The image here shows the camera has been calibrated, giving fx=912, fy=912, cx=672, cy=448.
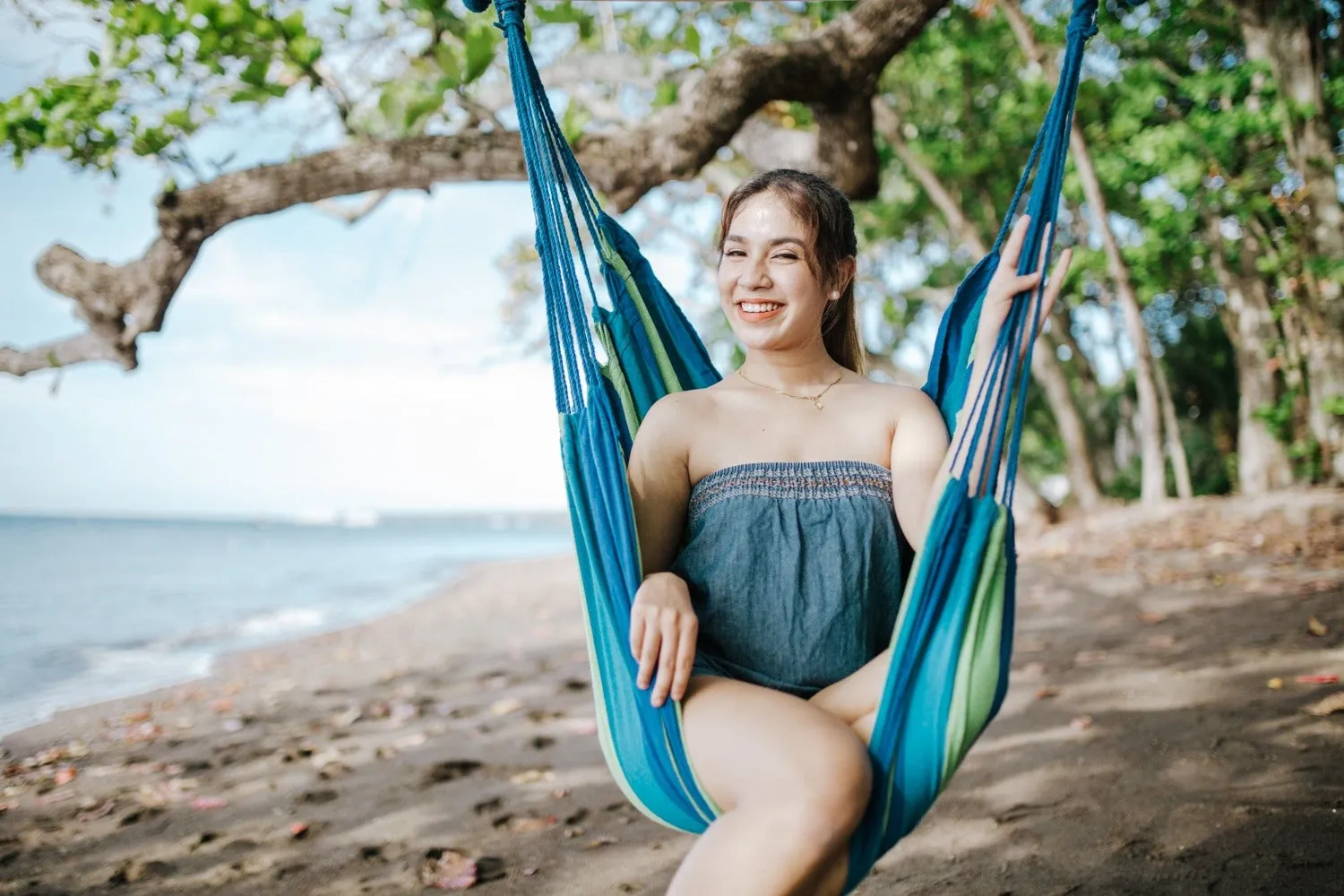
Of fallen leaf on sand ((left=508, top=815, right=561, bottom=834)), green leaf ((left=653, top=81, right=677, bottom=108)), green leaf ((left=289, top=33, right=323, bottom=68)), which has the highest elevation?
green leaf ((left=289, top=33, right=323, bottom=68))

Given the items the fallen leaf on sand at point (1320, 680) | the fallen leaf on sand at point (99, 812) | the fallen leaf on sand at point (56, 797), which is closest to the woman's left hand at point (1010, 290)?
Result: the fallen leaf on sand at point (1320, 680)

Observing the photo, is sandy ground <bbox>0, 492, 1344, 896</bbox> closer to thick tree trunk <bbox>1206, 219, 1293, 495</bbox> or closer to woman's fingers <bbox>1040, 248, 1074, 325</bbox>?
woman's fingers <bbox>1040, 248, 1074, 325</bbox>

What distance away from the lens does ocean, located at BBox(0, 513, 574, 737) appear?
19.4 ft

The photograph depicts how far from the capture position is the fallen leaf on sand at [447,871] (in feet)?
6.36

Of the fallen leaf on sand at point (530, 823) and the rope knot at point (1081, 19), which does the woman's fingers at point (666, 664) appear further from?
the fallen leaf on sand at point (530, 823)

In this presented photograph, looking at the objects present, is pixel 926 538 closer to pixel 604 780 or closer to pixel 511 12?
pixel 511 12

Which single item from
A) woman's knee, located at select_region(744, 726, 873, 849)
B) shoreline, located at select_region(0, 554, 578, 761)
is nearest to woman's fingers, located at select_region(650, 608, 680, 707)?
woman's knee, located at select_region(744, 726, 873, 849)

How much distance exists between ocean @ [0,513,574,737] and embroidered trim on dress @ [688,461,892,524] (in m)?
4.20

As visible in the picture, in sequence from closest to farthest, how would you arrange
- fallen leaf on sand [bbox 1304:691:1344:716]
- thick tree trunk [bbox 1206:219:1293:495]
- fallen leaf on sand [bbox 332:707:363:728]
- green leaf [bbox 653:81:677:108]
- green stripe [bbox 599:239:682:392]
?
green stripe [bbox 599:239:682:392], fallen leaf on sand [bbox 1304:691:1344:716], green leaf [bbox 653:81:677:108], fallen leaf on sand [bbox 332:707:363:728], thick tree trunk [bbox 1206:219:1293:495]

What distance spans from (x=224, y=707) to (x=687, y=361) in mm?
3233

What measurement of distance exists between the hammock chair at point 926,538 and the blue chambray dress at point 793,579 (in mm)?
110

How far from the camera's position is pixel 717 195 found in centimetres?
575

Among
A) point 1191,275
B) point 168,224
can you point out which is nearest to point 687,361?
point 168,224

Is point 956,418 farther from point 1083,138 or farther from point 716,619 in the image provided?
point 1083,138
